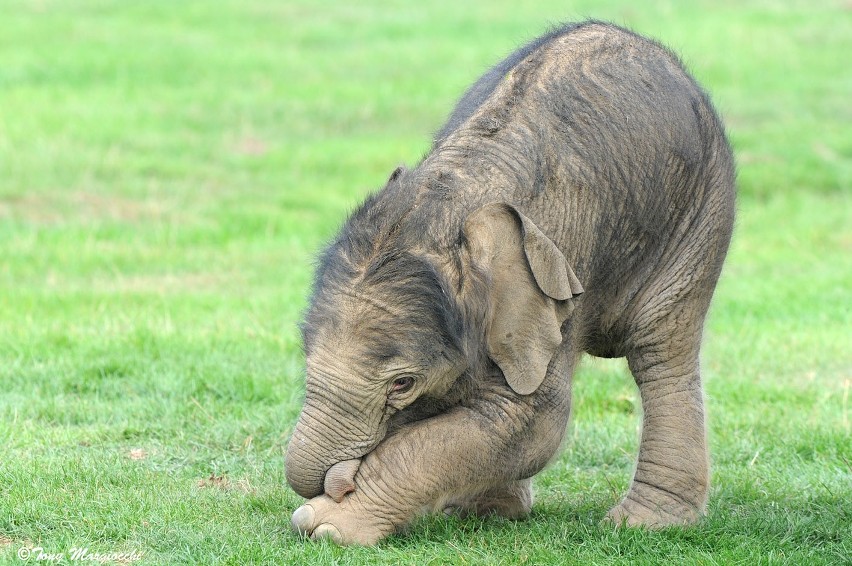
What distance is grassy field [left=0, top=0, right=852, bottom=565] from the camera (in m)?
6.52

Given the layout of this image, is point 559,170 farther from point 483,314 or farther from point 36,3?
point 36,3

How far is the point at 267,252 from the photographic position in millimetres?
14703

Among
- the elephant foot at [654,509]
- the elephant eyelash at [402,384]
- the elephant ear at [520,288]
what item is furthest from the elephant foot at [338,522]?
the elephant foot at [654,509]

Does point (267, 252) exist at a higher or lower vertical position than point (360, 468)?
lower

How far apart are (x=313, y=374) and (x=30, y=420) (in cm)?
285

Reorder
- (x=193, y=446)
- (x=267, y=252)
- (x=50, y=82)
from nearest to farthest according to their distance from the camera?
1. (x=193, y=446)
2. (x=267, y=252)
3. (x=50, y=82)

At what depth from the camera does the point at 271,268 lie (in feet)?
46.2

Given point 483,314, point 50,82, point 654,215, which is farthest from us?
point 50,82

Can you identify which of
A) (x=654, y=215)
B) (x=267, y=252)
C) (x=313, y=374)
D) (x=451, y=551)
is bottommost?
(x=267, y=252)

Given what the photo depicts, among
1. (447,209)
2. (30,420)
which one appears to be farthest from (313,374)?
(30,420)

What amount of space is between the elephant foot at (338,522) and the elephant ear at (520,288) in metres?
0.88

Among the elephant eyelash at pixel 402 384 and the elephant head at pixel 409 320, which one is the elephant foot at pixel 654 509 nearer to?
the elephant head at pixel 409 320

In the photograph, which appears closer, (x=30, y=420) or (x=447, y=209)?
(x=447, y=209)

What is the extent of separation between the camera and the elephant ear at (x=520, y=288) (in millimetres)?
5941
